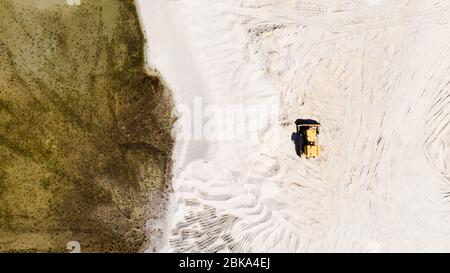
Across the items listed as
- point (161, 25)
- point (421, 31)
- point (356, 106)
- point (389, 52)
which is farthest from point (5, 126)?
point (421, 31)

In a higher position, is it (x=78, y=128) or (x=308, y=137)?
(x=78, y=128)

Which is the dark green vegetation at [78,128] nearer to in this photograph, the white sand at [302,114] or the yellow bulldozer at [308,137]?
the white sand at [302,114]
